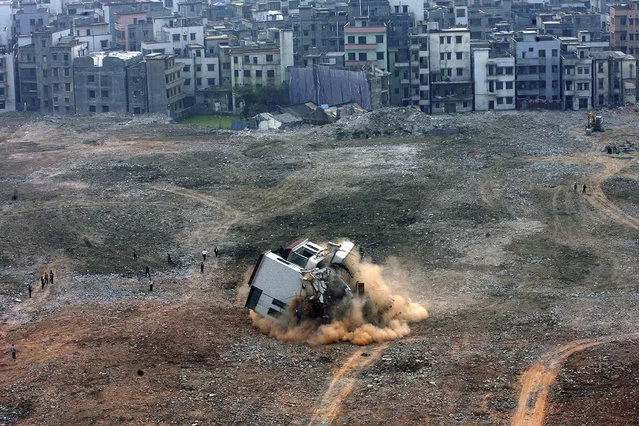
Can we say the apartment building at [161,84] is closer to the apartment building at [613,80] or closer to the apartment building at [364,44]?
the apartment building at [364,44]

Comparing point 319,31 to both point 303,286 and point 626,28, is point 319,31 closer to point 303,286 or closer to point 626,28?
point 626,28

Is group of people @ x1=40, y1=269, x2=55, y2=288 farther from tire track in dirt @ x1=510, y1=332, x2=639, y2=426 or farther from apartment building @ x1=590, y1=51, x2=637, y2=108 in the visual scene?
apartment building @ x1=590, y1=51, x2=637, y2=108

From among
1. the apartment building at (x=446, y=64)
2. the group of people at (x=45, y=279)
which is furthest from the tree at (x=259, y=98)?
the group of people at (x=45, y=279)

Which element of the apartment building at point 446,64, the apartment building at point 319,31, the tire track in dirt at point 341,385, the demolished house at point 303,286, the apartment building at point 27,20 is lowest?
the tire track in dirt at point 341,385

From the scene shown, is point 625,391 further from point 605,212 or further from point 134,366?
point 605,212

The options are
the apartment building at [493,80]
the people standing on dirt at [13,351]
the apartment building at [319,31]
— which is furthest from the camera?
the apartment building at [319,31]

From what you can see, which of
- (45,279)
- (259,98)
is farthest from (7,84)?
(45,279)

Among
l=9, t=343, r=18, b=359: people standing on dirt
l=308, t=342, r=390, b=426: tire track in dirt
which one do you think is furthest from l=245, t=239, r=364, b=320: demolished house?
l=9, t=343, r=18, b=359: people standing on dirt

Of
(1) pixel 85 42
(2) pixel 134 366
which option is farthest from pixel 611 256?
(1) pixel 85 42

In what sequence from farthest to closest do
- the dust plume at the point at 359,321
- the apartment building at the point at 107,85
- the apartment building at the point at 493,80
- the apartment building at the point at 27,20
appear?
the apartment building at the point at 27,20 → the apartment building at the point at 107,85 → the apartment building at the point at 493,80 → the dust plume at the point at 359,321
